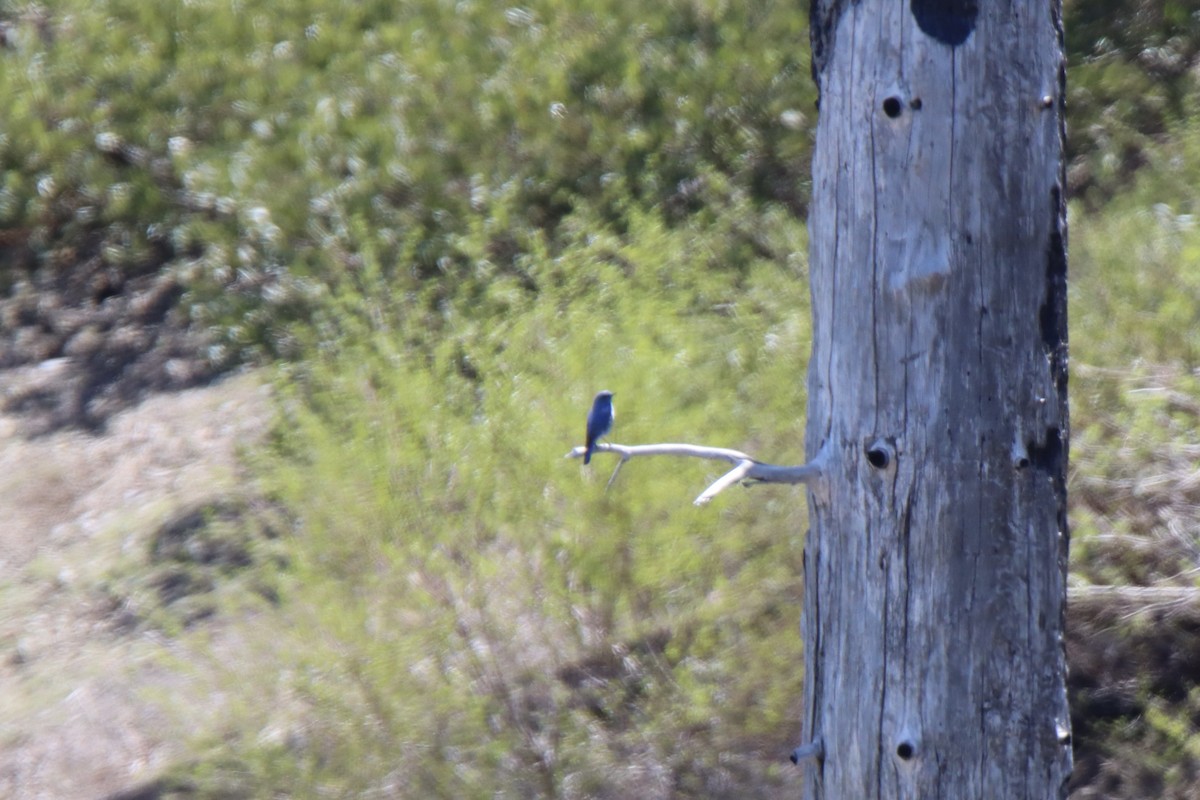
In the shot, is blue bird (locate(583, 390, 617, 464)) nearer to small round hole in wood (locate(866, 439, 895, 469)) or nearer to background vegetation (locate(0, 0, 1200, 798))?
small round hole in wood (locate(866, 439, 895, 469))

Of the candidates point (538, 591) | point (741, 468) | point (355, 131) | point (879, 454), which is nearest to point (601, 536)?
point (538, 591)

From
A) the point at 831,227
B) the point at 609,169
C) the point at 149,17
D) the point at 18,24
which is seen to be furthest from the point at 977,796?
the point at 18,24

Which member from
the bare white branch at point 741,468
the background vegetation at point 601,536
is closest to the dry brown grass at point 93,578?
the background vegetation at point 601,536

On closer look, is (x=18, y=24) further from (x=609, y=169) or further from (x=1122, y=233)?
(x=1122, y=233)

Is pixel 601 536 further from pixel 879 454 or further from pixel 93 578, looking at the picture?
pixel 93 578

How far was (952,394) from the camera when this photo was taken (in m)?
2.54

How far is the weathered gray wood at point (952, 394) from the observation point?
2533mm

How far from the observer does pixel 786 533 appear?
491 centimetres

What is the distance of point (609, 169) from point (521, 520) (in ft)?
13.4

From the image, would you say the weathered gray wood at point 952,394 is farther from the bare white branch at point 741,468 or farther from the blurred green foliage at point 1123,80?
the blurred green foliage at point 1123,80

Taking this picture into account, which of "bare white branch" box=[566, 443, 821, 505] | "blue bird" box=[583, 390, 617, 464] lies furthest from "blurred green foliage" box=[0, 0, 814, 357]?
"bare white branch" box=[566, 443, 821, 505]

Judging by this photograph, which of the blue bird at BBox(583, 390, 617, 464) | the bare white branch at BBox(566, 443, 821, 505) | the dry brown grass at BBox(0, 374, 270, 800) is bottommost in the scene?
the dry brown grass at BBox(0, 374, 270, 800)

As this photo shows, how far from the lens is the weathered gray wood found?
253 centimetres

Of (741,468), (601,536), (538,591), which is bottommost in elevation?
(538,591)
